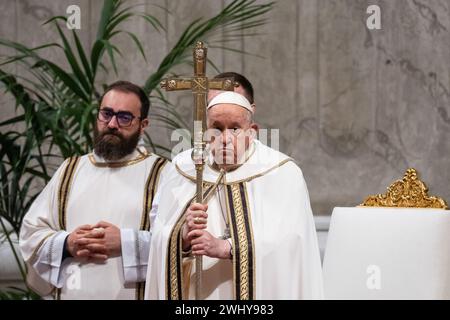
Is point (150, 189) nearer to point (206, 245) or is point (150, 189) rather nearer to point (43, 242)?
point (43, 242)

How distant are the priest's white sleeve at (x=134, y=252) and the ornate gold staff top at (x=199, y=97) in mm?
809

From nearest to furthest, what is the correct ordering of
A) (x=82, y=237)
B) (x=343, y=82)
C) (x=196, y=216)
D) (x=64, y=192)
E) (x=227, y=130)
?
(x=196, y=216), (x=227, y=130), (x=82, y=237), (x=64, y=192), (x=343, y=82)

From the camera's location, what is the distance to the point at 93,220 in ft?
18.1

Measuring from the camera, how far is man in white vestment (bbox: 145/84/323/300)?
459 centimetres

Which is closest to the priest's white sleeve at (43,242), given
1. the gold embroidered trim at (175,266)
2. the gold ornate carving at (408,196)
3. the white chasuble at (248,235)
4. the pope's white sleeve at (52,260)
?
the pope's white sleeve at (52,260)

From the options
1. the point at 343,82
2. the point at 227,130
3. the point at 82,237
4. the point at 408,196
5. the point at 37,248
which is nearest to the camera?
the point at 227,130

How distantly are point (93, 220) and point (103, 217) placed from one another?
0.17 ft

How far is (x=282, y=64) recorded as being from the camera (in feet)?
25.7

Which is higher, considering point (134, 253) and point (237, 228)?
point (237, 228)

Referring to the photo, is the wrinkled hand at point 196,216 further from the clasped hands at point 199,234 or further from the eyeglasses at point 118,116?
the eyeglasses at point 118,116

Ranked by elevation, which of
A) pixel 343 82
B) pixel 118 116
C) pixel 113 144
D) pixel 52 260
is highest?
pixel 343 82

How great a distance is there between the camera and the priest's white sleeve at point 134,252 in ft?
17.3

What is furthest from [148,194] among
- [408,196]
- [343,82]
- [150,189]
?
[343,82]

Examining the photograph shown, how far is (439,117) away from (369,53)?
25.5 inches
